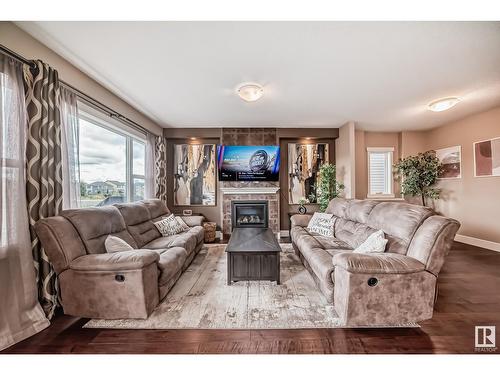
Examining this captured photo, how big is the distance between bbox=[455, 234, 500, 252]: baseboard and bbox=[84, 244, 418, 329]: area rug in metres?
3.77

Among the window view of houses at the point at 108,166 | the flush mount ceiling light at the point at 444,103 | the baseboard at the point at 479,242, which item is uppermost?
the flush mount ceiling light at the point at 444,103

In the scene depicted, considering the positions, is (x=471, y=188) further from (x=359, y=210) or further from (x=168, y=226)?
(x=168, y=226)

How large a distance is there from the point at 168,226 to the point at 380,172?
5.27 metres

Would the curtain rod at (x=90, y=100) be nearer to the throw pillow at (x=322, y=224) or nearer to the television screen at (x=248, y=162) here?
the television screen at (x=248, y=162)

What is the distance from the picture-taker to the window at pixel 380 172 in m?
5.25

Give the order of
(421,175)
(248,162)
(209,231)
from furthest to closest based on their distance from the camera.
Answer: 1. (248,162)
2. (421,175)
3. (209,231)

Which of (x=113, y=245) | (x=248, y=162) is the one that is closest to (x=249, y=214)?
(x=248, y=162)

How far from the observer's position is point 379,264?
5.42ft

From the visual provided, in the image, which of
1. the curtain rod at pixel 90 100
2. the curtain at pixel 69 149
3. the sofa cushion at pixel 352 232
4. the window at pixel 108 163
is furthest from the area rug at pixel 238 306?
the curtain rod at pixel 90 100

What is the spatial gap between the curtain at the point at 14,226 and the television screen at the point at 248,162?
10.9 feet

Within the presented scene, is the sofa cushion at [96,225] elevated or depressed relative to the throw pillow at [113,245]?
elevated
